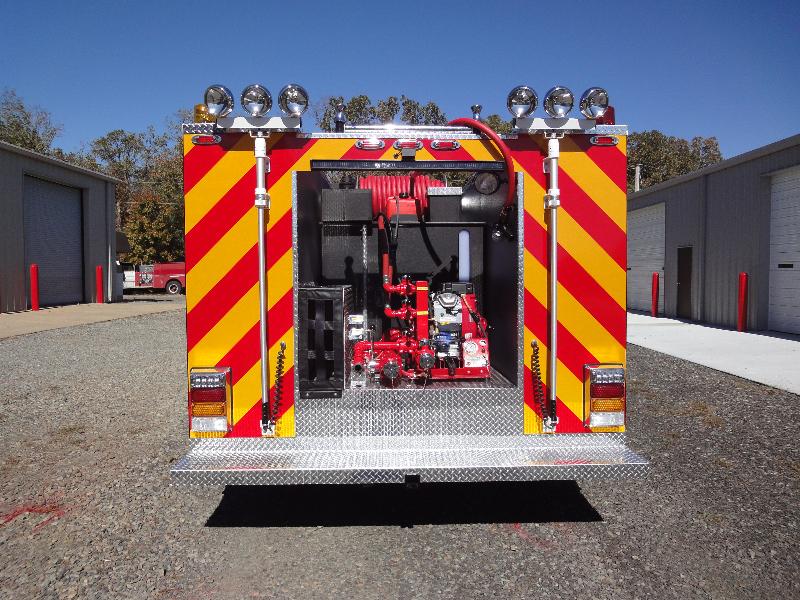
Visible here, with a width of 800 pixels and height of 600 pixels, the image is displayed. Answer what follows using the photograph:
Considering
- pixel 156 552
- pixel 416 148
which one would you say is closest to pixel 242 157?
pixel 416 148

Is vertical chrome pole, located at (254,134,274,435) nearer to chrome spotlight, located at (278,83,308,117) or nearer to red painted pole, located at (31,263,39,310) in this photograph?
chrome spotlight, located at (278,83,308,117)

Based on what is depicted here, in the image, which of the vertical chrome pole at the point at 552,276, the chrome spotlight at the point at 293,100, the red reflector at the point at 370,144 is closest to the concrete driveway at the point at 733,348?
the vertical chrome pole at the point at 552,276

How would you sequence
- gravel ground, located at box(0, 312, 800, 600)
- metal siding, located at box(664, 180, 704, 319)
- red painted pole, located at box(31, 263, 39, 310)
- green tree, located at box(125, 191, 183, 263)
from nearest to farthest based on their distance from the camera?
gravel ground, located at box(0, 312, 800, 600)
metal siding, located at box(664, 180, 704, 319)
red painted pole, located at box(31, 263, 39, 310)
green tree, located at box(125, 191, 183, 263)

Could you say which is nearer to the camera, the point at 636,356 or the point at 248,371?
the point at 248,371

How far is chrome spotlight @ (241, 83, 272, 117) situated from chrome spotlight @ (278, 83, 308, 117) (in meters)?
0.07

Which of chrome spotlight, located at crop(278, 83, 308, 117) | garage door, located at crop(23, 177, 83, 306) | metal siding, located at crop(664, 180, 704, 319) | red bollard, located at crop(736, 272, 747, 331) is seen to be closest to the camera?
chrome spotlight, located at crop(278, 83, 308, 117)

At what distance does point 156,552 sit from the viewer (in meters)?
3.34

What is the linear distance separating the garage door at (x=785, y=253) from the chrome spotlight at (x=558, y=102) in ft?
39.5

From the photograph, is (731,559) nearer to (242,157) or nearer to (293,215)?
(293,215)

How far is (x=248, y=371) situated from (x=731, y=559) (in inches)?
110

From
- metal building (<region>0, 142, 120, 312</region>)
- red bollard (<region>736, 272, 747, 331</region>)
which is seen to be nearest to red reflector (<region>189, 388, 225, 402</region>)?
red bollard (<region>736, 272, 747, 331</region>)

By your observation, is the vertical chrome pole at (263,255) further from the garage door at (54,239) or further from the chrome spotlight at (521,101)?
A: the garage door at (54,239)

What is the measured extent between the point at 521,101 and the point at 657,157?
5315 cm

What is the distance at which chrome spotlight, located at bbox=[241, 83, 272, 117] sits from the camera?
3279mm
